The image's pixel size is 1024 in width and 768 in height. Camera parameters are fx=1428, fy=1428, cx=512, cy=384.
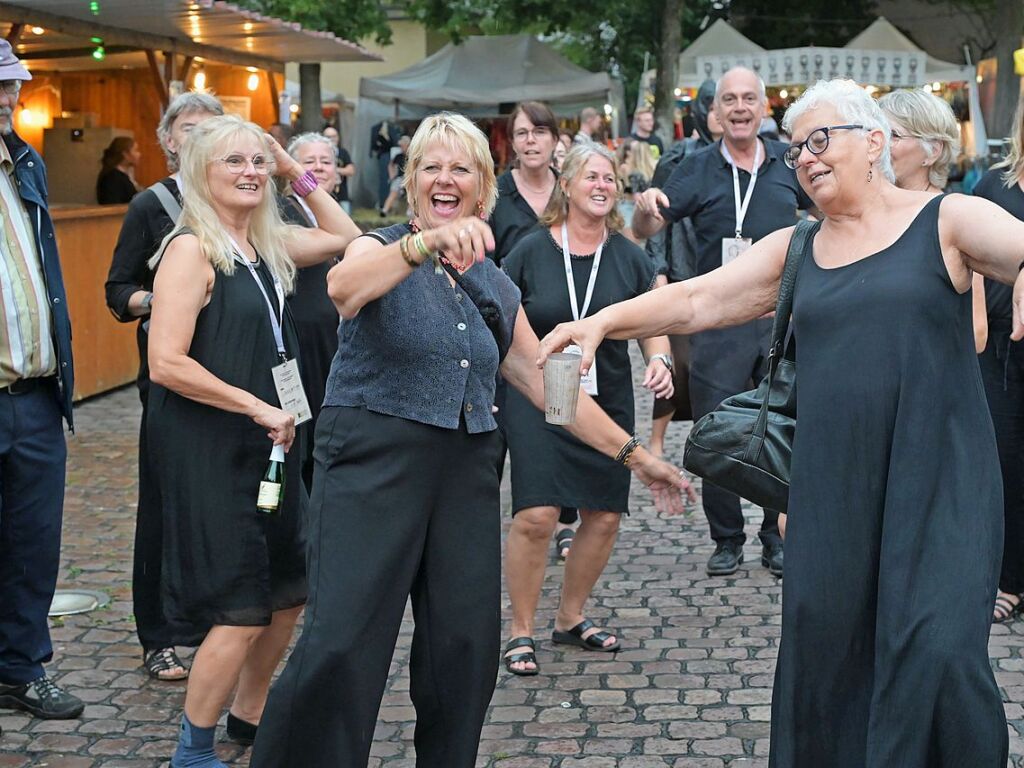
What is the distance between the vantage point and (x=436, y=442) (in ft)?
12.1

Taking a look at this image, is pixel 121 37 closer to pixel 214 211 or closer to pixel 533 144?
pixel 533 144

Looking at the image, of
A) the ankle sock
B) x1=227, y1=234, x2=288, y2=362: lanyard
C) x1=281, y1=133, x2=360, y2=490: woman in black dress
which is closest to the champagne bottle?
x1=227, y1=234, x2=288, y2=362: lanyard

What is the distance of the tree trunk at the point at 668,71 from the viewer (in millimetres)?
27141

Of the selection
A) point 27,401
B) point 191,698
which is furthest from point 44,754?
point 27,401

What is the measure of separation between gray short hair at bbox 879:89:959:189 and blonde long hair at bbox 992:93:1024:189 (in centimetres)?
39

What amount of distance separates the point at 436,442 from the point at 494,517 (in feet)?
1.03

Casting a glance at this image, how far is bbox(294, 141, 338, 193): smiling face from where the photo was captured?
641 centimetres

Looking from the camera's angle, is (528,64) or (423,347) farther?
(528,64)

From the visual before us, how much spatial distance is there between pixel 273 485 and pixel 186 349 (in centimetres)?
49

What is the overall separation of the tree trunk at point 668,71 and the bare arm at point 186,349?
22.5m

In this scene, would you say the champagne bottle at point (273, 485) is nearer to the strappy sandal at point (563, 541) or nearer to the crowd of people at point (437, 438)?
the crowd of people at point (437, 438)

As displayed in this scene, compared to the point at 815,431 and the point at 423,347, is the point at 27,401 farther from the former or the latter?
the point at 815,431

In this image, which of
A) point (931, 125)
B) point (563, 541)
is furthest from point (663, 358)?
point (563, 541)

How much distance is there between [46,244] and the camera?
16.5ft
